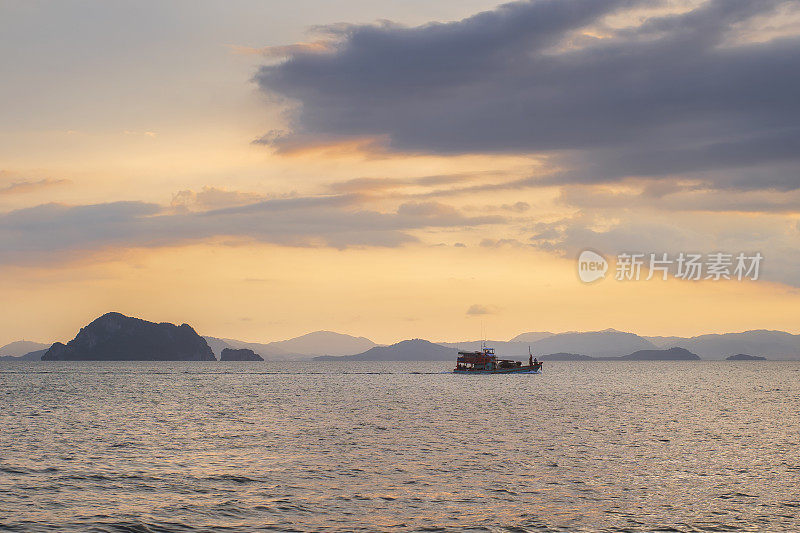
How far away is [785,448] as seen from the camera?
71.7 m

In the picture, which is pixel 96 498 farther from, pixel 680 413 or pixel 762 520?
pixel 680 413

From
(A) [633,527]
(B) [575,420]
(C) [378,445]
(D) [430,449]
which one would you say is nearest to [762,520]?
(A) [633,527]

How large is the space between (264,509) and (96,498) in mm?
11308

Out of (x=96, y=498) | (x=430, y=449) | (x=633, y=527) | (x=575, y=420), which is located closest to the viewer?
(x=633, y=527)

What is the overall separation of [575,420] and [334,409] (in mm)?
38780

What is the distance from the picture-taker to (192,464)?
59375mm

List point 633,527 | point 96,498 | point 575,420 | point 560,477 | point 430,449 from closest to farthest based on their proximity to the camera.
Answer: point 633,527, point 96,498, point 560,477, point 430,449, point 575,420

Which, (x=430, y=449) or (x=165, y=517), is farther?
(x=430, y=449)

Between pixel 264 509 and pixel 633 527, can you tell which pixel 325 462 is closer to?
pixel 264 509

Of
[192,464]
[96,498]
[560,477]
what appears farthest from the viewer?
[192,464]

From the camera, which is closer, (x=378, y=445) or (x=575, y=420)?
(x=378, y=445)

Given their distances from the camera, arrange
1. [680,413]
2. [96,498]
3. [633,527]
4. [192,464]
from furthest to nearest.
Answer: [680,413] → [192,464] → [96,498] → [633,527]

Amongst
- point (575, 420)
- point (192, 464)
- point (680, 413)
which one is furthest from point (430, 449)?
point (680, 413)

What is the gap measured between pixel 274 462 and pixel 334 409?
58.5 meters
